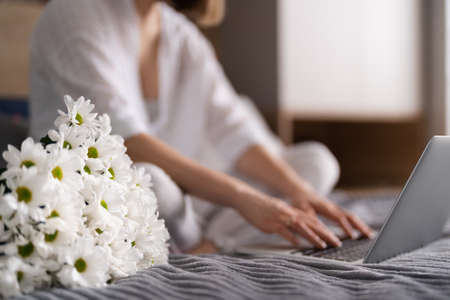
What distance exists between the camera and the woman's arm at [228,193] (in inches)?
38.4

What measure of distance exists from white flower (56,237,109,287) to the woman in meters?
0.39

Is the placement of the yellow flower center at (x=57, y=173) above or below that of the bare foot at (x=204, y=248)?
above

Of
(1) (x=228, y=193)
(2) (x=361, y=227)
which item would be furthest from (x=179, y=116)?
(2) (x=361, y=227)

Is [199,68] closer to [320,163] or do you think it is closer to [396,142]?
[320,163]

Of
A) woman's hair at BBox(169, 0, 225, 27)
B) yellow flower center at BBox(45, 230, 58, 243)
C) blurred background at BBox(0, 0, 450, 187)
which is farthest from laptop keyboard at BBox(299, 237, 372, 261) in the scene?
blurred background at BBox(0, 0, 450, 187)

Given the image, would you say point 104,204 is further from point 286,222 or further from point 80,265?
point 286,222

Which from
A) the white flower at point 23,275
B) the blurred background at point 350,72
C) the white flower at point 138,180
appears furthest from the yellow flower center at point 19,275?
the blurred background at point 350,72

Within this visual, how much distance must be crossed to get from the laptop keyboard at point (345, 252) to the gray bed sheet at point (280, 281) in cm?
8

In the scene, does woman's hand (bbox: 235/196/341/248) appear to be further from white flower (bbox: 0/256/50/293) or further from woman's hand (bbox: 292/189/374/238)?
white flower (bbox: 0/256/50/293)

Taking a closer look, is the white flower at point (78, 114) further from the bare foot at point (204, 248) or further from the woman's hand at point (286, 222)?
the bare foot at point (204, 248)

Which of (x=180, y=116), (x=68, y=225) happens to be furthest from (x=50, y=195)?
(x=180, y=116)

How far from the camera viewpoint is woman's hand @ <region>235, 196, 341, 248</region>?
37.5 inches

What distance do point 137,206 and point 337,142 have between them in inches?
98.6

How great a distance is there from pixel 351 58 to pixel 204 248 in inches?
71.4
